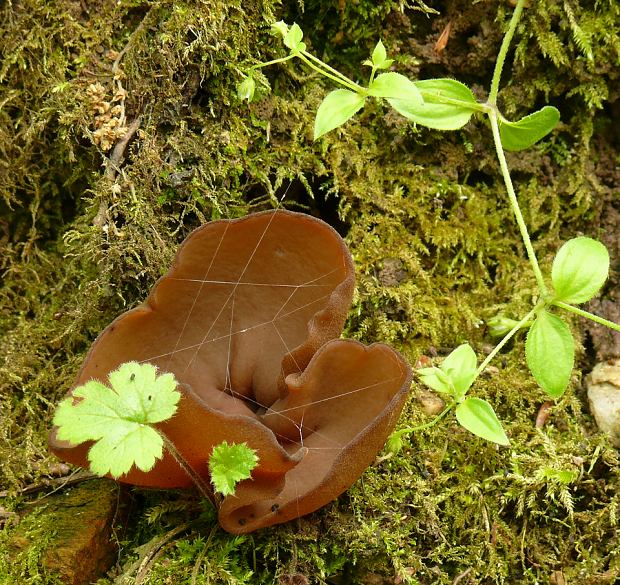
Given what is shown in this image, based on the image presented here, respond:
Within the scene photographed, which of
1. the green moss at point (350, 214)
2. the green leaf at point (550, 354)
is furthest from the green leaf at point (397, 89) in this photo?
the green leaf at point (550, 354)

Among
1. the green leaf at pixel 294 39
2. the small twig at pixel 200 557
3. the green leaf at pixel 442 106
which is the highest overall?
the green leaf at pixel 294 39

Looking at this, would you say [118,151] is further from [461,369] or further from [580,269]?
[580,269]

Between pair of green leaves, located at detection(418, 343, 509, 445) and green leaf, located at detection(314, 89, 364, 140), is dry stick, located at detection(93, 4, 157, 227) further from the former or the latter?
pair of green leaves, located at detection(418, 343, 509, 445)

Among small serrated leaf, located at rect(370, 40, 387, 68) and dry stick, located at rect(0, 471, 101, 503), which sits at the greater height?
small serrated leaf, located at rect(370, 40, 387, 68)

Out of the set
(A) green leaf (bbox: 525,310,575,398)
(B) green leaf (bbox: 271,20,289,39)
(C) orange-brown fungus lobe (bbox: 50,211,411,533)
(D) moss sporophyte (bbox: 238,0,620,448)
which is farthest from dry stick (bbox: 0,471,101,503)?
(B) green leaf (bbox: 271,20,289,39)

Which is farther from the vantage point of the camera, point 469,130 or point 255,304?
point 469,130

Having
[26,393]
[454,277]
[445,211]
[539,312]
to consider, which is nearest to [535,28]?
[445,211]

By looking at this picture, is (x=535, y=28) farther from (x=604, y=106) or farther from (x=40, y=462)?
(x=40, y=462)

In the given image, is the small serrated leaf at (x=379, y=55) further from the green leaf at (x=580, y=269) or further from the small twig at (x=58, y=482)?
the small twig at (x=58, y=482)
